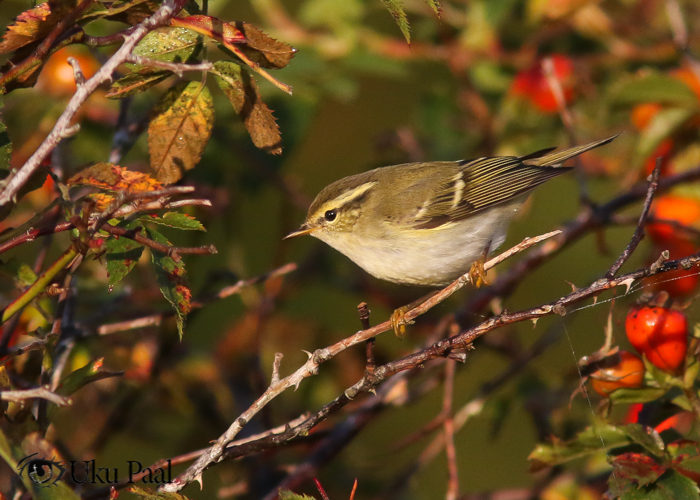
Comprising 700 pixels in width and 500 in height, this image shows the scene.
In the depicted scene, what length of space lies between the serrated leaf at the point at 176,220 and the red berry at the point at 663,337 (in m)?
1.09

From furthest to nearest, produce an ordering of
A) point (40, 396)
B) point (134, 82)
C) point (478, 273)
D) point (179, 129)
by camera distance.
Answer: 1. point (478, 273)
2. point (179, 129)
3. point (134, 82)
4. point (40, 396)

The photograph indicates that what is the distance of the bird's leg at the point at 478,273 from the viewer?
2054mm

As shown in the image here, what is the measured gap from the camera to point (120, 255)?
1420mm

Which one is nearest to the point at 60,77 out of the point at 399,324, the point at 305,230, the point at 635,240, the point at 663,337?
the point at 305,230

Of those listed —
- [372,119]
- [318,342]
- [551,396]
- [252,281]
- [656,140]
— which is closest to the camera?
[252,281]

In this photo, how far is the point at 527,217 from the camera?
13.0 feet

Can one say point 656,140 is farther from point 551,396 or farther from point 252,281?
point 252,281

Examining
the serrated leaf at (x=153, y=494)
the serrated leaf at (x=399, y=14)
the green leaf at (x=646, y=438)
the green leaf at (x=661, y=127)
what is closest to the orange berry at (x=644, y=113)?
the green leaf at (x=661, y=127)

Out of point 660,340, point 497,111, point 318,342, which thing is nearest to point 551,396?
point 660,340

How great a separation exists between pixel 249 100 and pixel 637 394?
1194 millimetres

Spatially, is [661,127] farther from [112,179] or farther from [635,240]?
[112,179]

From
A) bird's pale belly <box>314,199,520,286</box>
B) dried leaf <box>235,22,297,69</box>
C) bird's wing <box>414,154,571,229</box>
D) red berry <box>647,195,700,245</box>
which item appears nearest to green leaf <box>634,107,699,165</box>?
red berry <box>647,195,700,245</box>

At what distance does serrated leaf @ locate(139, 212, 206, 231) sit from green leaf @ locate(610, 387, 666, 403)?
→ 111 cm

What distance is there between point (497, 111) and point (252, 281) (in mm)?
2098
